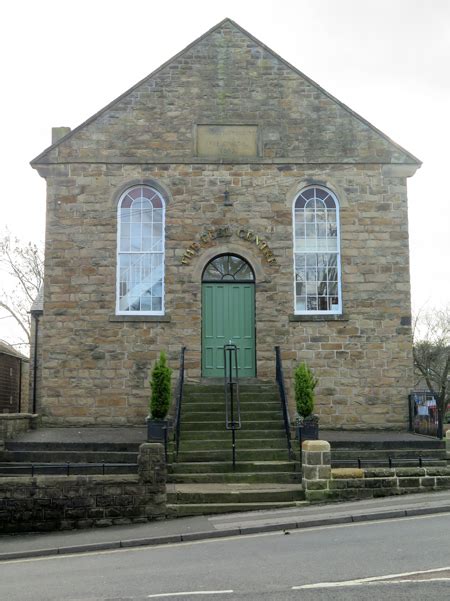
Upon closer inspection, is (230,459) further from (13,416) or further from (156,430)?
(13,416)

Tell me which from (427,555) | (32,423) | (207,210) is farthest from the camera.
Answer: (207,210)

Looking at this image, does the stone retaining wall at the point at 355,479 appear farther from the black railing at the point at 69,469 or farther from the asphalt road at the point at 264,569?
the black railing at the point at 69,469

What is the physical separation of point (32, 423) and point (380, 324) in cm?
822

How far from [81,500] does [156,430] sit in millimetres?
2566

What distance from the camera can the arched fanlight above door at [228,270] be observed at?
1697 centimetres

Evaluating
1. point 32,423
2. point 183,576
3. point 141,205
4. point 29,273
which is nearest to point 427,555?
point 183,576

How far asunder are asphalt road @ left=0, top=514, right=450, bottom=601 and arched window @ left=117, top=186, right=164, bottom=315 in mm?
8119

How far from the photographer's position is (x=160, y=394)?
44.3 ft

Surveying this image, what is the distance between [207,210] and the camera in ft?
55.9

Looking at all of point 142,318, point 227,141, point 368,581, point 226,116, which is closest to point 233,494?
point 368,581

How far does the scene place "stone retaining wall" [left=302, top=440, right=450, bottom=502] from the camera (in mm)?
11859

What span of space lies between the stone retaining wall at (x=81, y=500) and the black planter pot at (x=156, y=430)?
2.01m

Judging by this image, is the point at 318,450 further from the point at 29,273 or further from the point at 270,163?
the point at 29,273

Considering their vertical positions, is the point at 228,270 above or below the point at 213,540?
above
